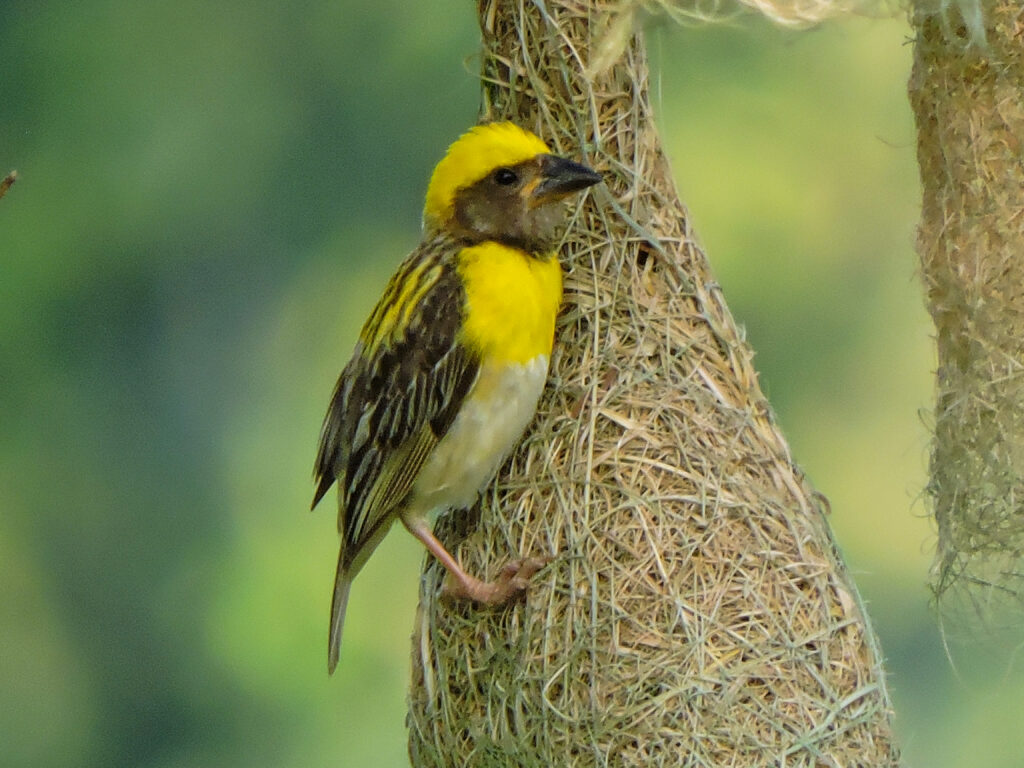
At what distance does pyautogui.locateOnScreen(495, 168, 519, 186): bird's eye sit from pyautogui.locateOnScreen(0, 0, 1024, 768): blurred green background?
135cm

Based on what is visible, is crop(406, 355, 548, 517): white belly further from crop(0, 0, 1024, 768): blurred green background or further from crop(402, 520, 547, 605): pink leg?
crop(0, 0, 1024, 768): blurred green background

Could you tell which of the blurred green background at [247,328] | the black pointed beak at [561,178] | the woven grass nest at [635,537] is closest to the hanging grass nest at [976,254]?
the woven grass nest at [635,537]

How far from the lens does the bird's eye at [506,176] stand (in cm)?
170

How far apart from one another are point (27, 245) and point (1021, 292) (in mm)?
2248

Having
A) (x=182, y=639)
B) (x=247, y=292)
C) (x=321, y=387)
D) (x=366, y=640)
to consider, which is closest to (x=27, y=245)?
(x=247, y=292)

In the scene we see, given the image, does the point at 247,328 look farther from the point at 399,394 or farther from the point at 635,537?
the point at 635,537

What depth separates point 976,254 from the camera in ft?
5.67

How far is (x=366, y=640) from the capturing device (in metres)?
3.00

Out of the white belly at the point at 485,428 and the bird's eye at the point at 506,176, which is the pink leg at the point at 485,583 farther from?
the bird's eye at the point at 506,176

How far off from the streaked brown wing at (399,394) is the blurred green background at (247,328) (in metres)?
1.23

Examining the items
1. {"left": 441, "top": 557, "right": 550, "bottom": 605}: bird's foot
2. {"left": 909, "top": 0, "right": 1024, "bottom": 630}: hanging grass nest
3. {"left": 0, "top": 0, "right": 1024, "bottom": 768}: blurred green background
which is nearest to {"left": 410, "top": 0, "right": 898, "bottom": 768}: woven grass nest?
{"left": 441, "top": 557, "right": 550, "bottom": 605}: bird's foot

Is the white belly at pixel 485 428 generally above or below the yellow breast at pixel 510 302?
below

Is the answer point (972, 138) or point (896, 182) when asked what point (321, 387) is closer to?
point (896, 182)

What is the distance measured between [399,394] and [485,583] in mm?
271
